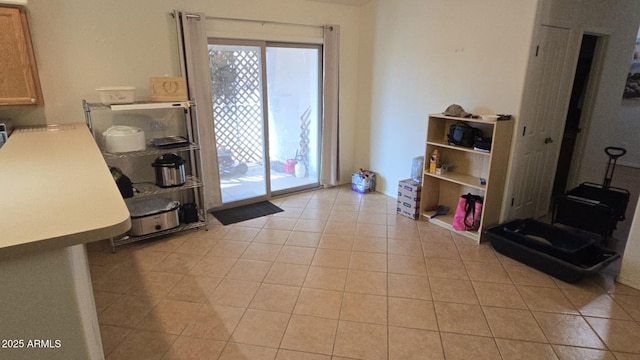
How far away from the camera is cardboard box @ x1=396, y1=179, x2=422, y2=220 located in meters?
3.84

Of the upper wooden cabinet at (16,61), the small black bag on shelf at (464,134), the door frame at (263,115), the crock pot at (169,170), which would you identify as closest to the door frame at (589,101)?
the small black bag on shelf at (464,134)

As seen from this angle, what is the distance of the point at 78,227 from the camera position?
1.00 m

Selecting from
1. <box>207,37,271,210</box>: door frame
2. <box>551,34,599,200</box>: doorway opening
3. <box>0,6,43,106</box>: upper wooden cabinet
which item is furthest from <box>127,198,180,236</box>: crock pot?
<box>551,34,599,200</box>: doorway opening

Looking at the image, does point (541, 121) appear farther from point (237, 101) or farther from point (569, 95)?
point (237, 101)

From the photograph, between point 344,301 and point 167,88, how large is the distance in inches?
93.2

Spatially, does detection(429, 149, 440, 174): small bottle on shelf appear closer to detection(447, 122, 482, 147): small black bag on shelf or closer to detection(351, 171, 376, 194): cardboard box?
detection(447, 122, 482, 147): small black bag on shelf

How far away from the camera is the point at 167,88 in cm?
317

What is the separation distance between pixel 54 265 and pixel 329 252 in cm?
234

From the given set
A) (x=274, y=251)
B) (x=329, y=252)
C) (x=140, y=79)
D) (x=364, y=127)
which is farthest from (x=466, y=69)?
(x=140, y=79)

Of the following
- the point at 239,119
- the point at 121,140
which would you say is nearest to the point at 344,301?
the point at 121,140

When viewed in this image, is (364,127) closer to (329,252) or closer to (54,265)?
(329,252)

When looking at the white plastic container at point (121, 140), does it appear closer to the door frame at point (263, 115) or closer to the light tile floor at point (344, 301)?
the light tile floor at point (344, 301)

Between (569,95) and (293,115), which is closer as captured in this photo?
(569,95)

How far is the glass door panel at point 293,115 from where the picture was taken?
14.3 ft
